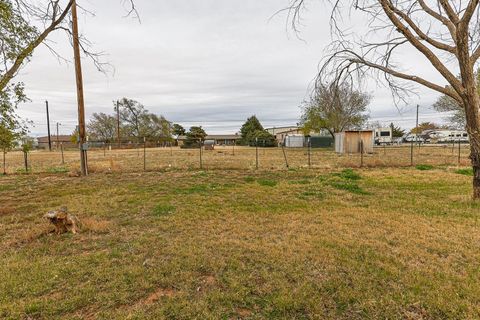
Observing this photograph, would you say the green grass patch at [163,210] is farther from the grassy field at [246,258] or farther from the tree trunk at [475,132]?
the tree trunk at [475,132]

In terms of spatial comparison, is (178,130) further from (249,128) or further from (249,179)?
(249,179)

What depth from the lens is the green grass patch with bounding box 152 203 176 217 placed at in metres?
5.52

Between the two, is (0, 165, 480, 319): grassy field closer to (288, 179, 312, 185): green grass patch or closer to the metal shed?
(288, 179, 312, 185): green grass patch

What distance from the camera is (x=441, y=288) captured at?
8.58ft

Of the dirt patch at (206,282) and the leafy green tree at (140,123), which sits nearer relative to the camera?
the dirt patch at (206,282)

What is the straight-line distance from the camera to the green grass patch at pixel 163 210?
5.52m

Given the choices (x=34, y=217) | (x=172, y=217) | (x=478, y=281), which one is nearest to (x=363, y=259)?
(x=478, y=281)

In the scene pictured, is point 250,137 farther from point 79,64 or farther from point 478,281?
point 478,281

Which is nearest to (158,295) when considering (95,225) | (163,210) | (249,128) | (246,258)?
(246,258)

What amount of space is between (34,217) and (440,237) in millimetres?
7297

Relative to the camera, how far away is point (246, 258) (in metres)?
3.40

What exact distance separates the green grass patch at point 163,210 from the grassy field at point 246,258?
Result: 2 centimetres

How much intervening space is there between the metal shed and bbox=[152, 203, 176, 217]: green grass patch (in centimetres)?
2088

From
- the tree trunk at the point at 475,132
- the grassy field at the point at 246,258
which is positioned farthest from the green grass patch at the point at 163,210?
the tree trunk at the point at 475,132
